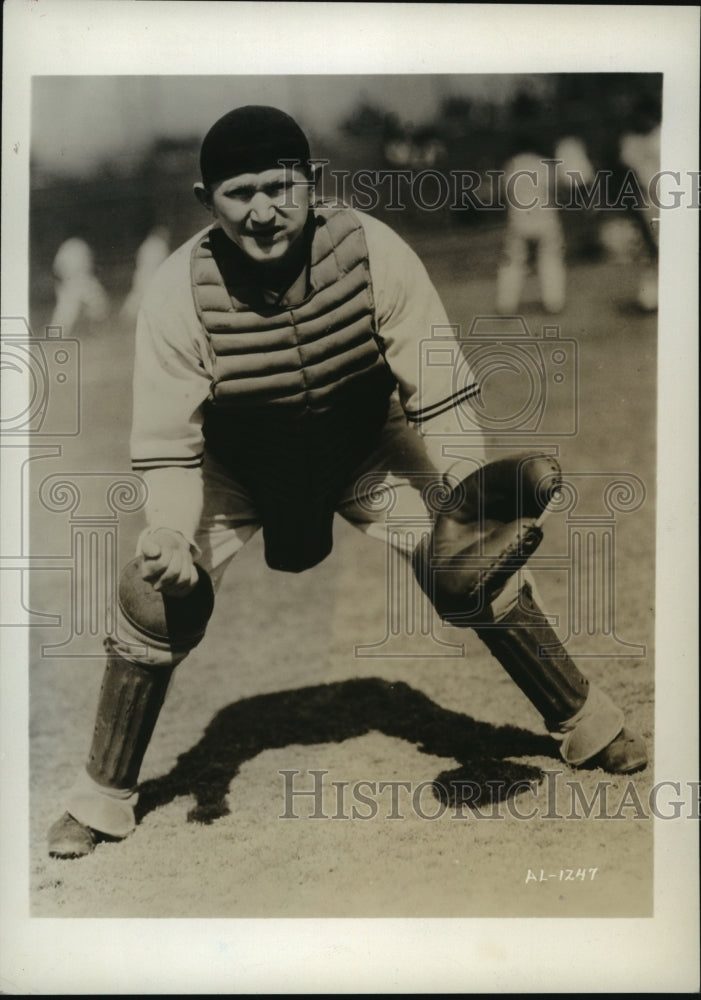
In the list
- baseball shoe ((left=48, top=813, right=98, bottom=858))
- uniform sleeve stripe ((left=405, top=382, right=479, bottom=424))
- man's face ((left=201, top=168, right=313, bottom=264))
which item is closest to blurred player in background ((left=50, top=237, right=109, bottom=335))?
man's face ((left=201, top=168, right=313, bottom=264))

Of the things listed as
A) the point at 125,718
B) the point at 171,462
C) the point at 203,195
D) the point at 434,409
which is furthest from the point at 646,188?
the point at 125,718

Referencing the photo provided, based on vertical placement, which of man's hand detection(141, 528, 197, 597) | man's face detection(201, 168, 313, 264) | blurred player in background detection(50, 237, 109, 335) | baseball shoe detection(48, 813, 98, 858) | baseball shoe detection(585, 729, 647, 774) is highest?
man's face detection(201, 168, 313, 264)

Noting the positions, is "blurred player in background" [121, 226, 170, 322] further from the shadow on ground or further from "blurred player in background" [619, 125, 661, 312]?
"blurred player in background" [619, 125, 661, 312]

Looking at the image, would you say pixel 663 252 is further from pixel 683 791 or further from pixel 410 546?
pixel 683 791

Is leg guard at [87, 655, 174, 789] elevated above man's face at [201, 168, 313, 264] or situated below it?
below

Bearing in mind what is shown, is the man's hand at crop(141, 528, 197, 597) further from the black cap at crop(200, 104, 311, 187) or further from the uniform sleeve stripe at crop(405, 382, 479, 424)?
the black cap at crop(200, 104, 311, 187)

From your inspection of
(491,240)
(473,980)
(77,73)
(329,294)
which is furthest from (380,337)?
(473,980)

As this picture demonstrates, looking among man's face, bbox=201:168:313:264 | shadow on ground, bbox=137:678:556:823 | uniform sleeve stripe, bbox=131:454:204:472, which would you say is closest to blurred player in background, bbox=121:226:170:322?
man's face, bbox=201:168:313:264
